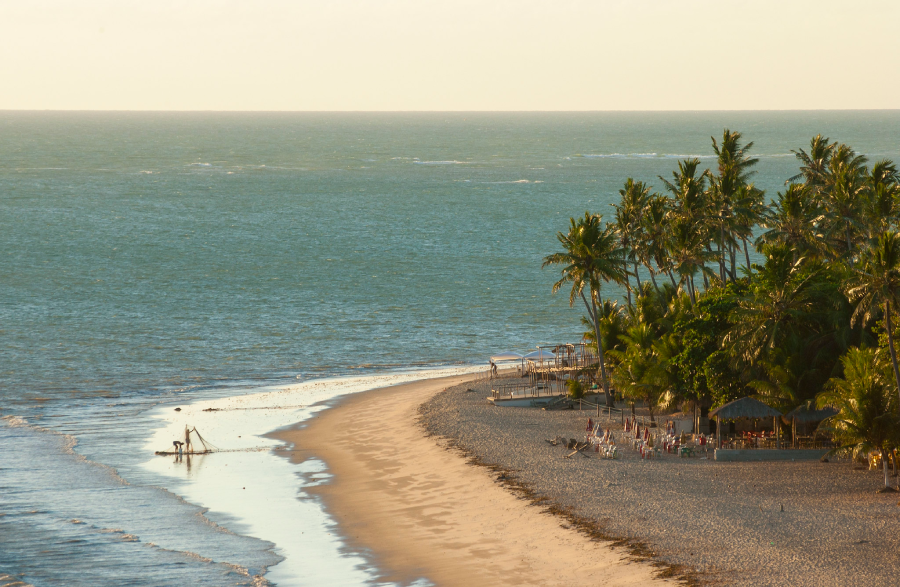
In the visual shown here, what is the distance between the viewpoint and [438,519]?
1331 inches

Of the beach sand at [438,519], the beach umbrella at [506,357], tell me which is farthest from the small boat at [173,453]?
the beach umbrella at [506,357]

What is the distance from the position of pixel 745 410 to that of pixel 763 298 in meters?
5.04

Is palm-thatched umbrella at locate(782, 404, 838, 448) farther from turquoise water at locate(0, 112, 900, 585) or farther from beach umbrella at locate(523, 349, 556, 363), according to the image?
turquoise water at locate(0, 112, 900, 585)

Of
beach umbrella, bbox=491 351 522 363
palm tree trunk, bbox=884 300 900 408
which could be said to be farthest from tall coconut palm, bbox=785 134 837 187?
palm tree trunk, bbox=884 300 900 408

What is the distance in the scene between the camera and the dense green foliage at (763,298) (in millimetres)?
36125

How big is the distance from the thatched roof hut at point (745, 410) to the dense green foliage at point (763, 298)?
930mm

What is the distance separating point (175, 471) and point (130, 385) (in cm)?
2161

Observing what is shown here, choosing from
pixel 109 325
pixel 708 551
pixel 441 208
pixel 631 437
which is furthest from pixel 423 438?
pixel 441 208

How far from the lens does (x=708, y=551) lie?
93.1 ft

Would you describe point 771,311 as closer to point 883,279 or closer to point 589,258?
point 883,279

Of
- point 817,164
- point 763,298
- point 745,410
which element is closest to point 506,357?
point 763,298

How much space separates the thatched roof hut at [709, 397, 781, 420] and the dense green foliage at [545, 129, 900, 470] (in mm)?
930

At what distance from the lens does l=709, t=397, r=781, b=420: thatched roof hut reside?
40.9 m

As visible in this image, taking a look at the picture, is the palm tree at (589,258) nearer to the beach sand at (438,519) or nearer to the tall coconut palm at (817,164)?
the beach sand at (438,519)
